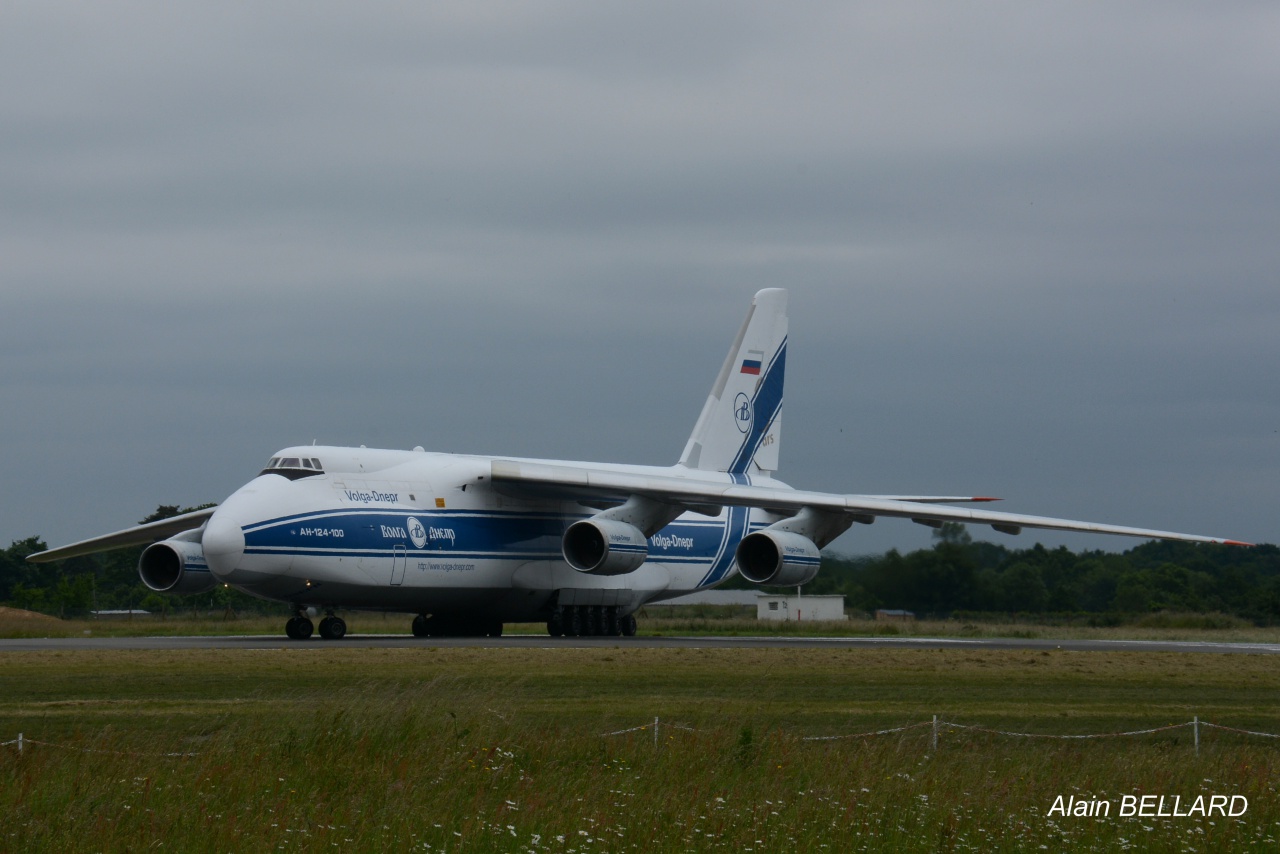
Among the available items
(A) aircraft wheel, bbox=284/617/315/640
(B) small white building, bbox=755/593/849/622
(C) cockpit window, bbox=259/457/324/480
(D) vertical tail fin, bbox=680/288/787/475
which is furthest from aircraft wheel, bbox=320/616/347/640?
(B) small white building, bbox=755/593/849/622

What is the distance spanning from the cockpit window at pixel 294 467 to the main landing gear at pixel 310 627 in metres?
2.64

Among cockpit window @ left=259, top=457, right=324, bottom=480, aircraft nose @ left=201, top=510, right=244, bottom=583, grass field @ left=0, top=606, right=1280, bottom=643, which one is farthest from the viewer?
grass field @ left=0, top=606, right=1280, bottom=643

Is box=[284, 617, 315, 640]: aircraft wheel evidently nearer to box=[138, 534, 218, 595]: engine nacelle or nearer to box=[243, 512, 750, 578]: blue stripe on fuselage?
box=[138, 534, 218, 595]: engine nacelle

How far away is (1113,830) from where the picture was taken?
8977 mm

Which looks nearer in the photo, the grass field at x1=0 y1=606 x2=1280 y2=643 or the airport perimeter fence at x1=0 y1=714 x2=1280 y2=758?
the airport perimeter fence at x1=0 y1=714 x2=1280 y2=758

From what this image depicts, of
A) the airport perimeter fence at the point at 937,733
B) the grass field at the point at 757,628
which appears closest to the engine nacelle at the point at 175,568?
the grass field at the point at 757,628

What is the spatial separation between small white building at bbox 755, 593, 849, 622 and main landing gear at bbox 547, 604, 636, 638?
12.1m

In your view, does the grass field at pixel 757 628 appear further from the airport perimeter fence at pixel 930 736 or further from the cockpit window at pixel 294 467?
the airport perimeter fence at pixel 930 736

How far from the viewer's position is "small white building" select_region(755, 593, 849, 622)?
140 ft

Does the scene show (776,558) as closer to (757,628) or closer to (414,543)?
(414,543)

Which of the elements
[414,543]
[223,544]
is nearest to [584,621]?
[414,543]

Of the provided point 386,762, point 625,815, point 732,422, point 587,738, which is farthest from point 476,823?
point 732,422

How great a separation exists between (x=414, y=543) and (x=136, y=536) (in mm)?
7101

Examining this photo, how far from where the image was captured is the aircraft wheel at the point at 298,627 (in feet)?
89.5
